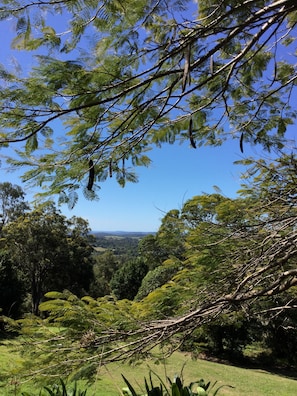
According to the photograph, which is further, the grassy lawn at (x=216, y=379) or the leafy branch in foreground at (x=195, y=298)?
the grassy lawn at (x=216, y=379)

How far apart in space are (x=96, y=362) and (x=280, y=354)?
48.4ft

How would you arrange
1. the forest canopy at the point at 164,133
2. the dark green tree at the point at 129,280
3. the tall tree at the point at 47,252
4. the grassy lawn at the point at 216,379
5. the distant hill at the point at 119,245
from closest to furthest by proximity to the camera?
the forest canopy at the point at 164,133, the grassy lawn at the point at 216,379, the tall tree at the point at 47,252, the dark green tree at the point at 129,280, the distant hill at the point at 119,245

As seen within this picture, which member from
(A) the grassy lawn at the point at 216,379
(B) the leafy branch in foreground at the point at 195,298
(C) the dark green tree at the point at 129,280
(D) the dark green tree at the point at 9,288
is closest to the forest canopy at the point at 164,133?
(B) the leafy branch in foreground at the point at 195,298

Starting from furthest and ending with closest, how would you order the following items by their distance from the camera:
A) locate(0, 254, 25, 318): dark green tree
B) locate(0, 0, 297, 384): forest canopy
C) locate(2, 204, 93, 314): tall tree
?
locate(2, 204, 93, 314): tall tree < locate(0, 254, 25, 318): dark green tree < locate(0, 0, 297, 384): forest canopy

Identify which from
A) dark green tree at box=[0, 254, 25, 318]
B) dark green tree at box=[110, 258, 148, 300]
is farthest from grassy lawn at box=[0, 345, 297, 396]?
dark green tree at box=[110, 258, 148, 300]

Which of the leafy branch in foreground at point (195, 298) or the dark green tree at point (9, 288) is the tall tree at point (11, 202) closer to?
the dark green tree at point (9, 288)

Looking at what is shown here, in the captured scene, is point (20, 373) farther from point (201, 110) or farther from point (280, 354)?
point (280, 354)

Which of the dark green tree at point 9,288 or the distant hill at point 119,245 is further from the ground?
the distant hill at point 119,245

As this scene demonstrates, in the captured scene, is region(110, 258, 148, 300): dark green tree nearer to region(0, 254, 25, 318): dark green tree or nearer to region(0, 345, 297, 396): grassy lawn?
region(0, 254, 25, 318): dark green tree

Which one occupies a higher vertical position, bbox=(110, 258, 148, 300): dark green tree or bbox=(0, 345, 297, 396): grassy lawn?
bbox=(110, 258, 148, 300): dark green tree

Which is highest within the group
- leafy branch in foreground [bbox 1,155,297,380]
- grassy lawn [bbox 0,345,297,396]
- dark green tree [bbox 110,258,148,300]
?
leafy branch in foreground [bbox 1,155,297,380]

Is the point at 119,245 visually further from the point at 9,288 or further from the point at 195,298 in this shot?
the point at 195,298

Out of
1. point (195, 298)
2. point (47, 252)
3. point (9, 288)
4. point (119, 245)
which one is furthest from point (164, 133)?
point (119, 245)

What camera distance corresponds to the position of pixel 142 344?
8.84ft
